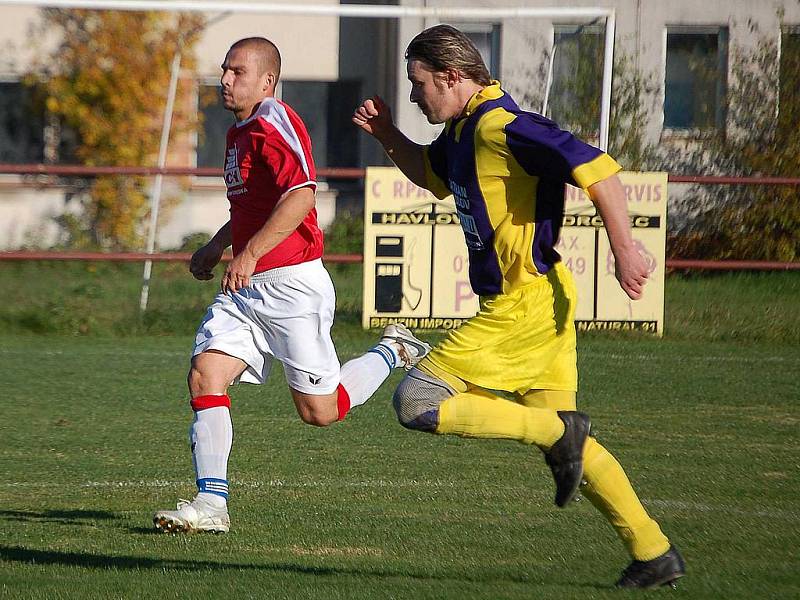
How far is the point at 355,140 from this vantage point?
2125 centimetres

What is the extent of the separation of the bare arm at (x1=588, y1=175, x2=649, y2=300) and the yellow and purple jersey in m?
0.17

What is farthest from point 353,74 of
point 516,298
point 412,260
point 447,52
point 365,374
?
point 516,298

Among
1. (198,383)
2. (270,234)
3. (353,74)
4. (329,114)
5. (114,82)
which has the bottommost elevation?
(198,383)

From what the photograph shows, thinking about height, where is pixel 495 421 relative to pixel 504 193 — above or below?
below

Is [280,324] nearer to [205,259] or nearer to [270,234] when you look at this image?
[270,234]

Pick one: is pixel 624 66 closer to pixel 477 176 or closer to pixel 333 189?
pixel 333 189

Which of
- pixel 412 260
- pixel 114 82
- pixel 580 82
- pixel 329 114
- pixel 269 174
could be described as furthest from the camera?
pixel 329 114

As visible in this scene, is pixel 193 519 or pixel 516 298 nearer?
pixel 516 298

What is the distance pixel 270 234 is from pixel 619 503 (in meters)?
1.73

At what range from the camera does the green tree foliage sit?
18812mm

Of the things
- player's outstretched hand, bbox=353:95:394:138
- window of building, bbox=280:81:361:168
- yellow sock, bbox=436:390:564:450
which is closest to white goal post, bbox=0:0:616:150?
player's outstretched hand, bbox=353:95:394:138

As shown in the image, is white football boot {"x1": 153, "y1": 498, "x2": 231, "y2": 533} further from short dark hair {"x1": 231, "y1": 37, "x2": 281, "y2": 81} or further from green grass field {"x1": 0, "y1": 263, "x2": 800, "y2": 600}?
short dark hair {"x1": 231, "y1": 37, "x2": 281, "y2": 81}

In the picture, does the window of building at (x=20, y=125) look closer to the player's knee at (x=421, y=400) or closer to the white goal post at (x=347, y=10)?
the white goal post at (x=347, y=10)

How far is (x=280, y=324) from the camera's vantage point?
5242 millimetres
